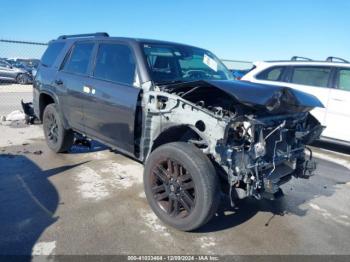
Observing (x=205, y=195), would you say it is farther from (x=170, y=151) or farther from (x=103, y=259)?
(x=103, y=259)

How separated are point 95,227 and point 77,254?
500mm

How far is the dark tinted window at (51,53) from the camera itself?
18.7ft

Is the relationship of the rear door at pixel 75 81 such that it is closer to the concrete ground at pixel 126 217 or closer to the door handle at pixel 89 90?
the door handle at pixel 89 90

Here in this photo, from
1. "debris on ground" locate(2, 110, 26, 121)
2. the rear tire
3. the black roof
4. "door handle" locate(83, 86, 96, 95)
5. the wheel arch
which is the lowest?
"debris on ground" locate(2, 110, 26, 121)

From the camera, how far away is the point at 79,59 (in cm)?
510

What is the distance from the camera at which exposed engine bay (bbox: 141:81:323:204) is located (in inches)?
123

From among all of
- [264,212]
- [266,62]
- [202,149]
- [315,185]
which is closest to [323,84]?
[266,62]

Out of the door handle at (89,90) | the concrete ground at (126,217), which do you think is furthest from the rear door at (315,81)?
Result: the door handle at (89,90)

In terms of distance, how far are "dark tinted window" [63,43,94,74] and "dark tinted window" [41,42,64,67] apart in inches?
19.7

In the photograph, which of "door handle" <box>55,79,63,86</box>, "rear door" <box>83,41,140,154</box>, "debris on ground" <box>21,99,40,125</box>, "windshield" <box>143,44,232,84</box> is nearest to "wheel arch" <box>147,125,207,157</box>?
"rear door" <box>83,41,140,154</box>

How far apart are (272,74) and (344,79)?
151cm

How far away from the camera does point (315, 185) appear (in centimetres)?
509

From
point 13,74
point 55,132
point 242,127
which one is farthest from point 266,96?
point 13,74

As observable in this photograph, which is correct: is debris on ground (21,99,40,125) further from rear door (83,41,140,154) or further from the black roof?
rear door (83,41,140,154)
